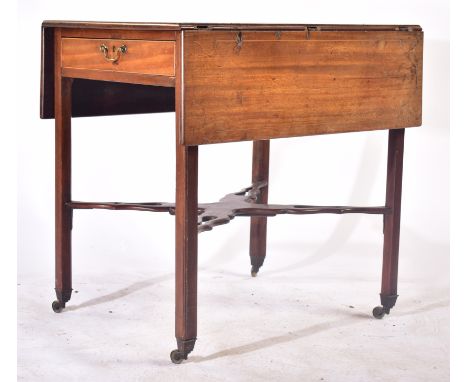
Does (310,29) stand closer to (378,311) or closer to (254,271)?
(378,311)

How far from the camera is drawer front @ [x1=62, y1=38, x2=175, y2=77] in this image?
352cm

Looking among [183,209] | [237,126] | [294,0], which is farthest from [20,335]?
[294,0]

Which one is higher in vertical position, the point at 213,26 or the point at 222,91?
the point at 213,26

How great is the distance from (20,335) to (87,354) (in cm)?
31

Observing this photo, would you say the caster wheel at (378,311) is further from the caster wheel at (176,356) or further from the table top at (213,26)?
the table top at (213,26)

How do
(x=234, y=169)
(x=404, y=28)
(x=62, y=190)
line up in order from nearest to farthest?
1. (x=404, y=28)
2. (x=62, y=190)
3. (x=234, y=169)

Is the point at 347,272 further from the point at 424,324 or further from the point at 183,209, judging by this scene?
the point at 183,209

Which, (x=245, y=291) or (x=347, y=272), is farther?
(x=347, y=272)

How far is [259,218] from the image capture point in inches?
189

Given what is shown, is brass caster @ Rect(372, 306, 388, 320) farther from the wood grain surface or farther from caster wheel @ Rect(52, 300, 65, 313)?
caster wheel @ Rect(52, 300, 65, 313)

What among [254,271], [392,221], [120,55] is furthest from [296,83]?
[254,271]

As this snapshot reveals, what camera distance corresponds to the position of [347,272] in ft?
15.9

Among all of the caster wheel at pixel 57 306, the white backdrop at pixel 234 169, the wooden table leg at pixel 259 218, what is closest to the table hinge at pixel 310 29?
the wooden table leg at pixel 259 218

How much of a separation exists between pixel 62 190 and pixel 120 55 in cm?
70
